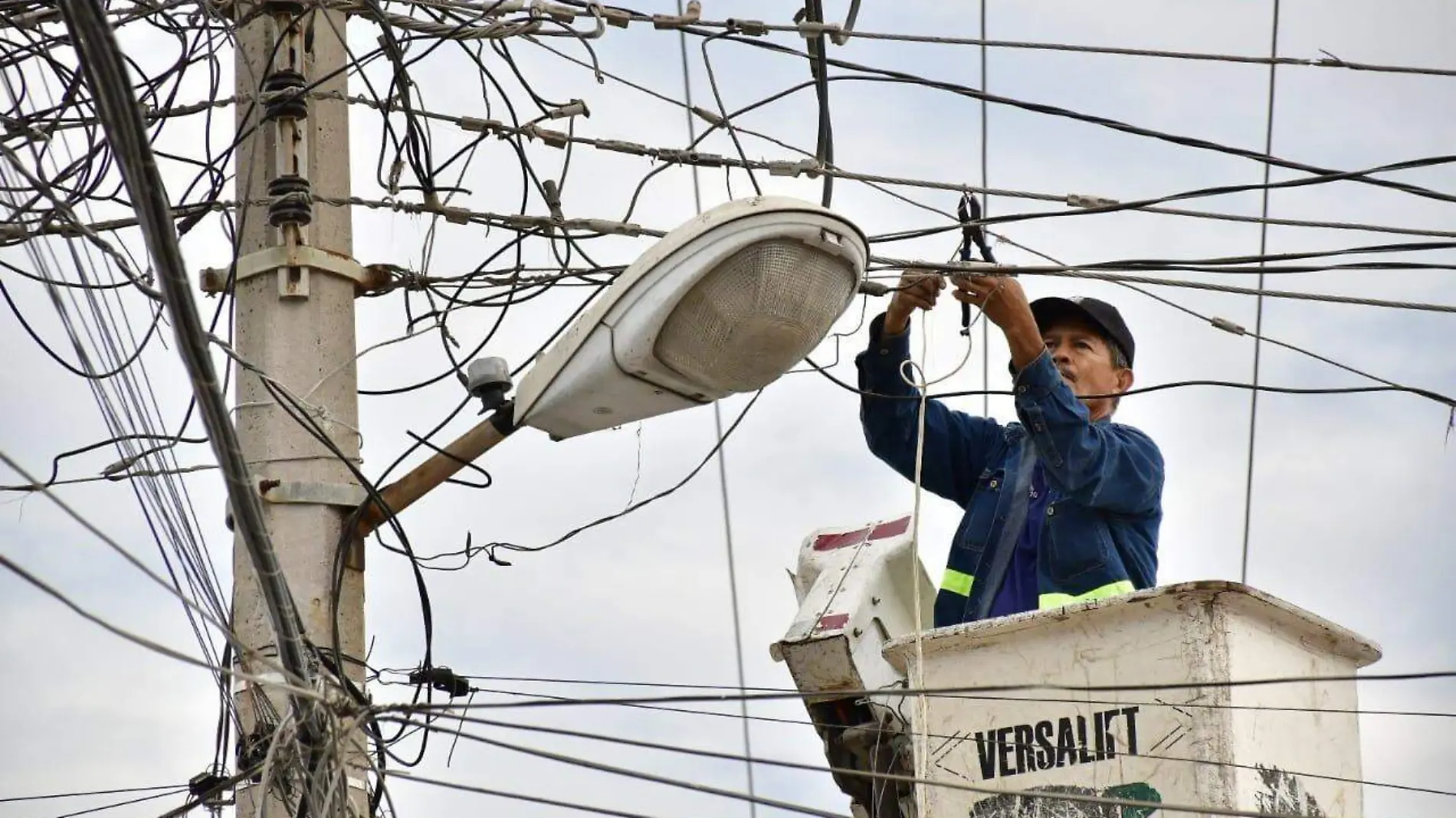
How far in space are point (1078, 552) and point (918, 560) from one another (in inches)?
16.0

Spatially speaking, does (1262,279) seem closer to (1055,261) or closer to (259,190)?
(1055,261)

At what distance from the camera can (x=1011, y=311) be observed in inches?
215

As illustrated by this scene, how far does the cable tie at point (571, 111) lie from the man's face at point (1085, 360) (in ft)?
4.74

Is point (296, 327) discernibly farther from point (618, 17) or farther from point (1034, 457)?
point (1034, 457)

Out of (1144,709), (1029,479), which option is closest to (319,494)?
(1029,479)

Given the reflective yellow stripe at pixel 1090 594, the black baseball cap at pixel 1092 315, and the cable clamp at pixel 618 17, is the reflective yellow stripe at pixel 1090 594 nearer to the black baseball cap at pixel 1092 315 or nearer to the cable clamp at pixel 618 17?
the black baseball cap at pixel 1092 315

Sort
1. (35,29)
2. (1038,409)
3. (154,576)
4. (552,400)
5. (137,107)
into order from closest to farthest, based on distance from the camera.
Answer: (137,107) → (154,576) → (552,400) → (1038,409) → (35,29)

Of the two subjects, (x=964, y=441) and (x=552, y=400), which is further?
(x=964, y=441)

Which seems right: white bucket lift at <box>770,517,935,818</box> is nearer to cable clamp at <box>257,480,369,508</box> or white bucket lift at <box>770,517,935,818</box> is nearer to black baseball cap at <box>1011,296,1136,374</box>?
black baseball cap at <box>1011,296,1136,374</box>

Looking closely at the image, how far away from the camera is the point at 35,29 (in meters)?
6.34

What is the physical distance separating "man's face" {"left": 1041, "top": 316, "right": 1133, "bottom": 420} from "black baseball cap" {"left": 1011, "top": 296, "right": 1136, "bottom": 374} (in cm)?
2

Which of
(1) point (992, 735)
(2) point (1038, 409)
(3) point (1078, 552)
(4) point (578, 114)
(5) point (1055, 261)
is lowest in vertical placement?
(1) point (992, 735)

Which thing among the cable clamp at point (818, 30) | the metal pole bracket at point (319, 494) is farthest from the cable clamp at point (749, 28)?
the metal pole bracket at point (319, 494)

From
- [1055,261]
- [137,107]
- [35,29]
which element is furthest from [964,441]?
[137,107]
